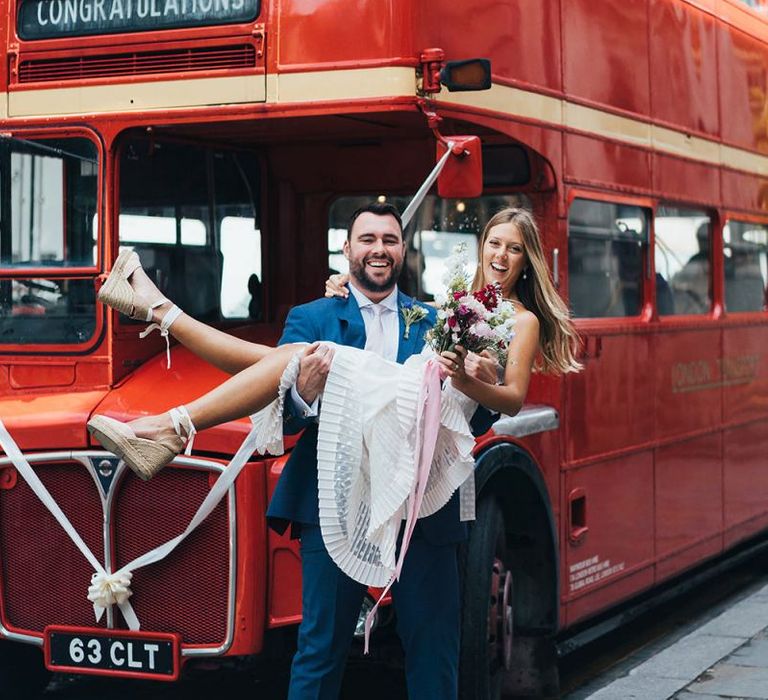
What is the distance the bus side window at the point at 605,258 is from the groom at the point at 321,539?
2153mm

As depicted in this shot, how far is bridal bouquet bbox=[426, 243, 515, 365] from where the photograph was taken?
5027 mm

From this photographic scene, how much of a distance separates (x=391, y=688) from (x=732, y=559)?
343 cm

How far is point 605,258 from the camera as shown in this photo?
26.0 ft

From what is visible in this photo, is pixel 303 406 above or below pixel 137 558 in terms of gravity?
above

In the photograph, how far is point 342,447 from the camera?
5215 millimetres

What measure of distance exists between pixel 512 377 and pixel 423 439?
395 mm

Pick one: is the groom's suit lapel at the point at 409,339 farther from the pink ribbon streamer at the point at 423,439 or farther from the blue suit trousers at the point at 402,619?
the blue suit trousers at the point at 402,619

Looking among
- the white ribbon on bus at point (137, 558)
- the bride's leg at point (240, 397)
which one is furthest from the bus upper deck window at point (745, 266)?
the bride's leg at point (240, 397)

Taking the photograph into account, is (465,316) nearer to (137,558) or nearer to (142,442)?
(142,442)

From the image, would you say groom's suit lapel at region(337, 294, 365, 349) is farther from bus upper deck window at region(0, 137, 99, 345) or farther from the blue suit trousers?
bus upper deck window at region(0, 137, 99, 345)

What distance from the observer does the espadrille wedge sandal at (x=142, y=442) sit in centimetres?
520

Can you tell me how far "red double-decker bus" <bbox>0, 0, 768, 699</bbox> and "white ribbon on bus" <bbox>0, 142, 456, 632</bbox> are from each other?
0.05 m

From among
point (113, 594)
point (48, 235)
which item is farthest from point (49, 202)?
point (113, 594)

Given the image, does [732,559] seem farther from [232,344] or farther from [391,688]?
[232,344]
